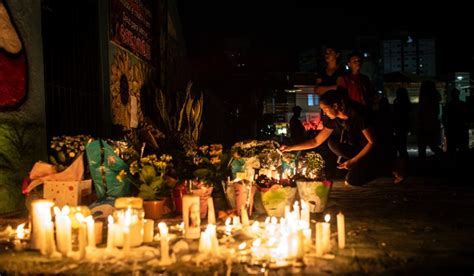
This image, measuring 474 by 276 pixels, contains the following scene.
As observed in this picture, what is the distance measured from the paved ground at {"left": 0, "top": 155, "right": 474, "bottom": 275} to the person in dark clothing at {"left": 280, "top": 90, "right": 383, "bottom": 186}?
1.40ft

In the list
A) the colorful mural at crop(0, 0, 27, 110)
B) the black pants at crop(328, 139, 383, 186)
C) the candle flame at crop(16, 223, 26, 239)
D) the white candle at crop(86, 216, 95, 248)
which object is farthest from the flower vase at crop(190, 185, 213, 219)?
the colorful mural at crop(0, 0, 27, 110)

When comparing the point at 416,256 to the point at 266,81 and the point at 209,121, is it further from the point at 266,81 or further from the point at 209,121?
the point at 266,81

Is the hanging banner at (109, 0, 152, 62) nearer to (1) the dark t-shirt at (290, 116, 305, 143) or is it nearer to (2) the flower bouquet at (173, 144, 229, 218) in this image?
(2) the flower bouquet at (173, 144, 229, 218)

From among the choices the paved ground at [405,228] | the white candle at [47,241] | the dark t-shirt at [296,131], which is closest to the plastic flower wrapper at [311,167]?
the paved ground at [405,228]

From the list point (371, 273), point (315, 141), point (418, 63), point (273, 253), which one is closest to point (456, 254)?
point (371, 273)

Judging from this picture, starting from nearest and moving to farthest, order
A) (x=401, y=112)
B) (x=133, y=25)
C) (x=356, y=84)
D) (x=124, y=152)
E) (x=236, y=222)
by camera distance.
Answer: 1. (x=236, y=222)
2. (x=124, y=152)
3. (x=356, y=84)
4. (x=133, y=25)
5. (x=401, y=112)

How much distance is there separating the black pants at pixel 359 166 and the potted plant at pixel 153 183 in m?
3.07

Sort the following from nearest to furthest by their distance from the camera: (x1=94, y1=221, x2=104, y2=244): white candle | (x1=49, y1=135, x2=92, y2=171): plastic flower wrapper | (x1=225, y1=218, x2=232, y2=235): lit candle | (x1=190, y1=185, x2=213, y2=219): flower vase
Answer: (x1=94, y1=221, x2=104, y2=244): white candle < (x1=225, y1=218, x2=232, y2=235): lit candle < (x1=190, y1=185, x2=213, y2=219): flower vase < (x1=49, y1=135, x2=92, y2=171): plastic flower wrapper

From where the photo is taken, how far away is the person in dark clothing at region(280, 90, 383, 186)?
7422 mm

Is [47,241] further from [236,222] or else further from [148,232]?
[236,222]

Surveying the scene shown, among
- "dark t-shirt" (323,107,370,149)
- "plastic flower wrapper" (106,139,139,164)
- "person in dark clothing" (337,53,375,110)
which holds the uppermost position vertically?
"person in dark clothing" (337,53,375,110)

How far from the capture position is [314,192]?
6.55m

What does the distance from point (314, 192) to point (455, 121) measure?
26.7 ft

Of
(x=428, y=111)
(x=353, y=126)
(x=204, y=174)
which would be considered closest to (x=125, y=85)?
(x=204, y=174)
